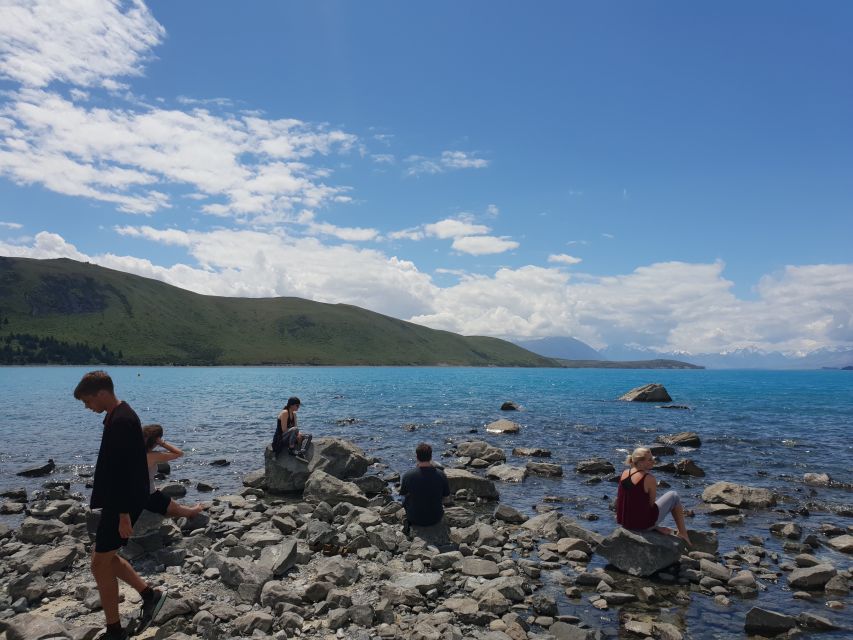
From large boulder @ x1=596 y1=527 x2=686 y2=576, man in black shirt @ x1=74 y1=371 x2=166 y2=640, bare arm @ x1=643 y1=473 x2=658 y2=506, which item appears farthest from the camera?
bare arm @ x1=643 y1=473 x2=658 y2=506

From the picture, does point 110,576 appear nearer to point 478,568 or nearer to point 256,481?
point 478,568

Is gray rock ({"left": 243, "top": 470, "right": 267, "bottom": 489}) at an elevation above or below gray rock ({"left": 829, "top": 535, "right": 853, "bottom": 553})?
below

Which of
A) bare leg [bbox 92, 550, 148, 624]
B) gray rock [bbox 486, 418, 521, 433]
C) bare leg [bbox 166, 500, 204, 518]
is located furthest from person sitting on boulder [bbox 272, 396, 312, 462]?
gray rock [bbox 486, 418, 521, 433]

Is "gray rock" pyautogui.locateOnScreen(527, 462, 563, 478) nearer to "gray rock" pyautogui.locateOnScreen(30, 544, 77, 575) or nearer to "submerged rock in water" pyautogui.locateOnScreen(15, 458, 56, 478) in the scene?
"gray rock" pyautogui.locateOnScreen(30, 544, 77, 575)

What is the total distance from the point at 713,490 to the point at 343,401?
194 ft

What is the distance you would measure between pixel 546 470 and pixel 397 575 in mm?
16344

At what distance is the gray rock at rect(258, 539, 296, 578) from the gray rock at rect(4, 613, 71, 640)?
4142mm

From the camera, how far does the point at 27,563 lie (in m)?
12.6

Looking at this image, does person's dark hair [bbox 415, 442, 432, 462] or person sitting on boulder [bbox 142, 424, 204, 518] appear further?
person's dark hair [bbox 415, 442, 432, 462]

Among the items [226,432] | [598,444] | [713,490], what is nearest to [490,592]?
[713,490]

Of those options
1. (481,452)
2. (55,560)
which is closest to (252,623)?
(55,560)

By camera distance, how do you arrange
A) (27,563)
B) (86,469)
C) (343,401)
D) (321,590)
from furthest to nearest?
(343,401), (86,469), (27,563), (321,590)

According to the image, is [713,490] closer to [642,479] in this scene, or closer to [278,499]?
[642,479]

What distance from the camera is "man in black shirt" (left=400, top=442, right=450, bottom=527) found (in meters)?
15.3
